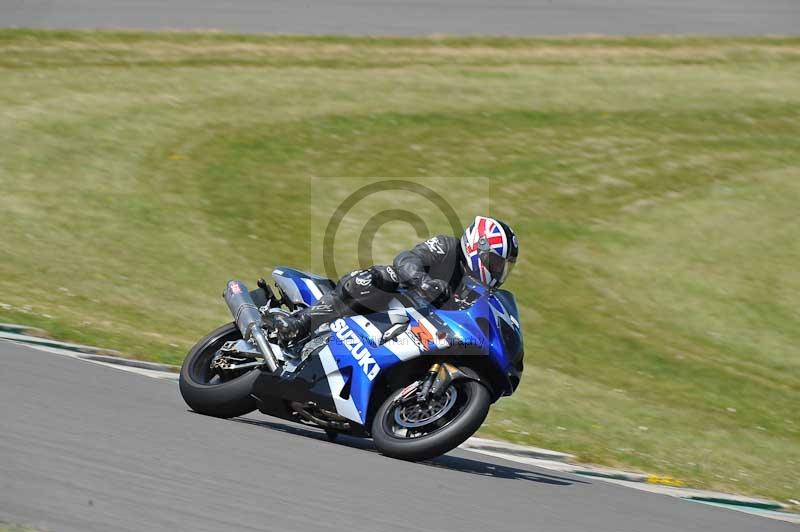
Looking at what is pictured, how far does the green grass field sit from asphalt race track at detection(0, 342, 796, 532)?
108 inches

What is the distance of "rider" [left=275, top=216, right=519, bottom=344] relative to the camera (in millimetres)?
7590

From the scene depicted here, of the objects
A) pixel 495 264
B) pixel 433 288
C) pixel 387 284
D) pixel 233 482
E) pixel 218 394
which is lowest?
pixel 218 394

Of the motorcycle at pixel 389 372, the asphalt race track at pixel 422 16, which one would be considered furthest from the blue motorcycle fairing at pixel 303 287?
the asphalt race track at pixel 422 16

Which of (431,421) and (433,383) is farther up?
(433,383)

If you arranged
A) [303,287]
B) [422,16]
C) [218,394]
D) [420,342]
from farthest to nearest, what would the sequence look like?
[422,16], [303,287], [218,394], [420,342]

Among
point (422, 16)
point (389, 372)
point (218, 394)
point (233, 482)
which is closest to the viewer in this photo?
point (233, 482)

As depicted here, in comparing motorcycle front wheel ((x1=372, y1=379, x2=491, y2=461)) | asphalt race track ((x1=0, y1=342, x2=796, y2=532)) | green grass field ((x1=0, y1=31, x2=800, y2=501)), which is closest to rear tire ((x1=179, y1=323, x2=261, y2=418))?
asphalt race track ((x1=0, y1=342, x2=796, y2=532))

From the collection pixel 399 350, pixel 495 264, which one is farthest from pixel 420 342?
pixel 495 264

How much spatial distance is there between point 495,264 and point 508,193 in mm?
11100

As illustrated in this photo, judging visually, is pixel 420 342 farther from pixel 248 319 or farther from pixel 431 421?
pixel 248 319

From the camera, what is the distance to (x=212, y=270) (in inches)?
569

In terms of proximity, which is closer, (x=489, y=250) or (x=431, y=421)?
(x=431, y=421)

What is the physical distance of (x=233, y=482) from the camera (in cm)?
572

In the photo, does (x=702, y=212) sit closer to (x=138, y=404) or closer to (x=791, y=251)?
(x=791, y=251)
